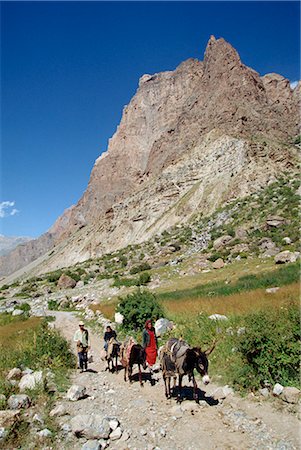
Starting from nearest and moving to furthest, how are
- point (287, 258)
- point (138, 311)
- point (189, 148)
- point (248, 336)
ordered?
point (248, 336)
point (138, 311)
point (287, 258)
point (189, 148)

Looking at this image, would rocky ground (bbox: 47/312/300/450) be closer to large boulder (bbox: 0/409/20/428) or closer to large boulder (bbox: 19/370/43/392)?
large boulder (bbox: 0/409/20/428)

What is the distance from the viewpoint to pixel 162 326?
15297 millimetres

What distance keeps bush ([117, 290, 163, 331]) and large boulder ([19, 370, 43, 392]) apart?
7966 mm

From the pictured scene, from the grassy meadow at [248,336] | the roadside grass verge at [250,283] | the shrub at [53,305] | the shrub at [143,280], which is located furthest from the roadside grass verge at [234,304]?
the shrub at [53,305]

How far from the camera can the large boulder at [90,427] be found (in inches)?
277

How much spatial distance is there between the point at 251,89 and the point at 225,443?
87.9 metres

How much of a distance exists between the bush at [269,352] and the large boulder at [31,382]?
18.0 ft

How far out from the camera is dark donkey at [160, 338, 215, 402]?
27.3 ft

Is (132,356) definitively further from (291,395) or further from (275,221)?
(275,221)

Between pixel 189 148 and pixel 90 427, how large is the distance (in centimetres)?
7534

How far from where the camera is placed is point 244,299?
Result: 16.2 meters

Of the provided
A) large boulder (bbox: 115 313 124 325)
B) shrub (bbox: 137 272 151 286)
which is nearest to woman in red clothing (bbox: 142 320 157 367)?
large boulder (bbox: 115 313 124 325)

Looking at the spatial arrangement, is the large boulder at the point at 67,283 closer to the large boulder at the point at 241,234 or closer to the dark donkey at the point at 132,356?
the large boulder at the point at 241,234

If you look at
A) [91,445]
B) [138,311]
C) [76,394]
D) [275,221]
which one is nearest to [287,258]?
[275,221]
